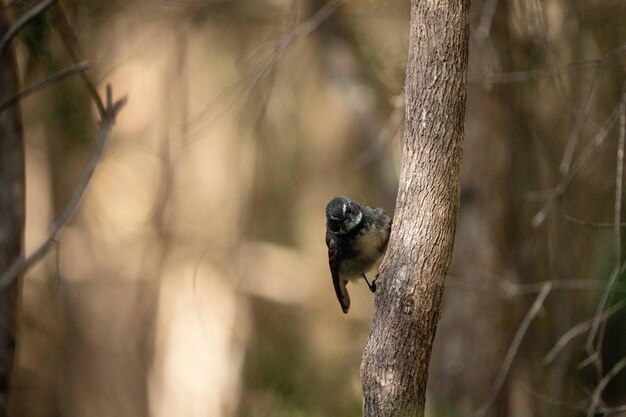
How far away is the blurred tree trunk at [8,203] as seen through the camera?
12.6 ft

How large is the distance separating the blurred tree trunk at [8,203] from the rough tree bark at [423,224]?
2.04 meters

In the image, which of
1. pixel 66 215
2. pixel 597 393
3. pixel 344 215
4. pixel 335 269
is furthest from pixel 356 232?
pixel 66 215

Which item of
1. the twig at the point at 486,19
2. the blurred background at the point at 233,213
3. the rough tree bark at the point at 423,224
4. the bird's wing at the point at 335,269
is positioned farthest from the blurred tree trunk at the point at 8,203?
the twig at the point at 486,19

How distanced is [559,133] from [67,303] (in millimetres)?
5410

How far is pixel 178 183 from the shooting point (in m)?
8.42

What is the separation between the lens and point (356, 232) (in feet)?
12.2

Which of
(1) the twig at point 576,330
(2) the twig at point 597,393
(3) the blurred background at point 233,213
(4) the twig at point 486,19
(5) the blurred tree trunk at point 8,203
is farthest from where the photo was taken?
(3) the blurred background at point 233,213

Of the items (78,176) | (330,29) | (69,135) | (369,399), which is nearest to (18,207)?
(369,399)

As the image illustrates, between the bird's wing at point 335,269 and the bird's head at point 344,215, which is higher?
the bird's head at point 344,215

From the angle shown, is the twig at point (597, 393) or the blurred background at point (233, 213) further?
the blurred background at point (233, 213)

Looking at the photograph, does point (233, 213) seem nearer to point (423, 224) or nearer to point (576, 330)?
point (576, 330)

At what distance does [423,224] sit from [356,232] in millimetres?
1179

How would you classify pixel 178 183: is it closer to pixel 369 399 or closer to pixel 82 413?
pixel 82 413

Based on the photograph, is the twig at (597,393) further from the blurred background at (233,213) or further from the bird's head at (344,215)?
the blurred background at (233,213)
